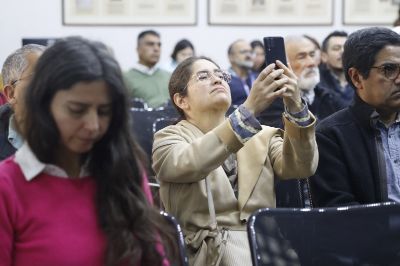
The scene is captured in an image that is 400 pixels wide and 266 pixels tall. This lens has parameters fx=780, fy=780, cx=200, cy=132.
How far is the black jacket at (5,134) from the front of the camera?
105 inches

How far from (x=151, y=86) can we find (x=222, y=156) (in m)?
4.61

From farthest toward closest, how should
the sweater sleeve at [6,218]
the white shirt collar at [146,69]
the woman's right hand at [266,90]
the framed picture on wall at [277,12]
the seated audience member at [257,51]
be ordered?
1. the framed picture on wall at [277,12]
2. the seated audience member at [257,51]
3. the white shirt collar at [146,69]
4. the woman's right hand at [266,90]
5. the sweater sleeve at [6,218]

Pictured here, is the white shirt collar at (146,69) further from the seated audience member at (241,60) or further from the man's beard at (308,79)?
the man's beard at (308,79)

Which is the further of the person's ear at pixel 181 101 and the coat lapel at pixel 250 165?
the person's ear at pixel 181 101

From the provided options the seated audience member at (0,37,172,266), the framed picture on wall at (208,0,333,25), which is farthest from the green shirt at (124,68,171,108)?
the seated audience member at (0,37,172,266)

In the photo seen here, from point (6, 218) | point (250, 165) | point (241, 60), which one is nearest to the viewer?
point (6, 218)

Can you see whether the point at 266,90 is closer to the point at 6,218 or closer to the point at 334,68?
the point at 6,218

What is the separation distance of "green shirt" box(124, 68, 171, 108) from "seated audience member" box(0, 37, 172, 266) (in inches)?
191

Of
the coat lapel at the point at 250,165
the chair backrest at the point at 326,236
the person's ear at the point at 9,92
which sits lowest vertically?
the chair backrest at the point at 326,236

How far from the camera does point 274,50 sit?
2465mm

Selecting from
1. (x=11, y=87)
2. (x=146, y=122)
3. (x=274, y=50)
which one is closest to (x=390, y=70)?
(x=274, y=50)

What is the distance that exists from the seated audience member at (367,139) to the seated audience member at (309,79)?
73.5 inches

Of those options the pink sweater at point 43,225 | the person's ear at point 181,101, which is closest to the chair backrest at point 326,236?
the pink sweater at point 43,225

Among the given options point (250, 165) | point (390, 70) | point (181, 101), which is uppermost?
point (390, 70)
